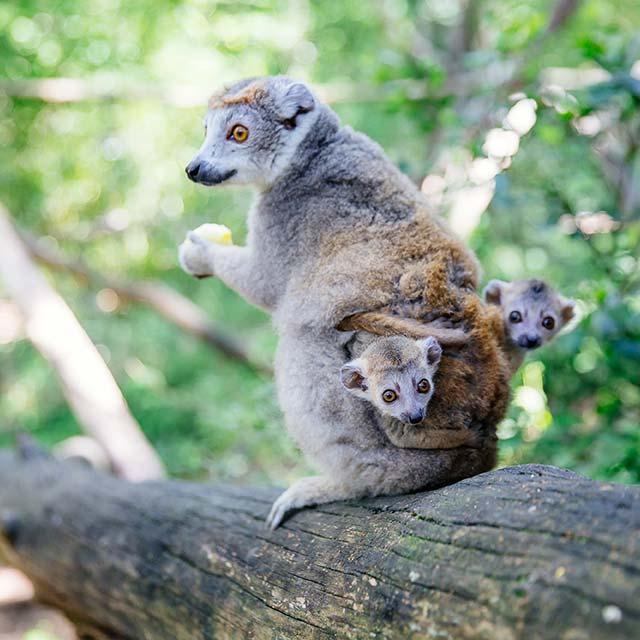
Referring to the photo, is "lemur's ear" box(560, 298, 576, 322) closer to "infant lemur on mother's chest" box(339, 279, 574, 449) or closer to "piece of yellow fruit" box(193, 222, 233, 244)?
"infant lemur on mother's chest" box(339, 279, 574, 449)

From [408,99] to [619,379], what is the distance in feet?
8.44

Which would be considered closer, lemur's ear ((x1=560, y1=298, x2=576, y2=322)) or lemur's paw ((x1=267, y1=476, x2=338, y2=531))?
lemur's paw ((x1=267, y1=476, x2=338, y2=531))

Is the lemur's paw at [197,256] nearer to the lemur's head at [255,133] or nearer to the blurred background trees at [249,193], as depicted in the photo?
the lemur's head at [255,133]

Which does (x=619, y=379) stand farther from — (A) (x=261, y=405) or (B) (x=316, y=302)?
(B) (x=316, y=302)

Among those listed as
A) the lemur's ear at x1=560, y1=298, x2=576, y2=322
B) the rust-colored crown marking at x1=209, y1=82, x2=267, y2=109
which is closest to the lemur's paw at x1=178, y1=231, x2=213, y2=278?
the rust-colored crown marking at x1=209, y1=82, x2=267, y2=109

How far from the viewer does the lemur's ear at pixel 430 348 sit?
290 cm

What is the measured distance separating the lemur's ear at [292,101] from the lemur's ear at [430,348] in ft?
4.17

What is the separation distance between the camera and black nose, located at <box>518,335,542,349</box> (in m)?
3.40

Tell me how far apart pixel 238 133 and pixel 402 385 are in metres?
1.42

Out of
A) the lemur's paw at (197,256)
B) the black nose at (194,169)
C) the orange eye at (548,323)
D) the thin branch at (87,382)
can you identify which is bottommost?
the thin branch at (87,382)

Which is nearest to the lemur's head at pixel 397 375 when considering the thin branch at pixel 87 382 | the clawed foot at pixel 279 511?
the clawed foot at pixel 279 511

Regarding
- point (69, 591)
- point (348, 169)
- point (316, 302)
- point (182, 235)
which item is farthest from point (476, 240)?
point (182, 235)

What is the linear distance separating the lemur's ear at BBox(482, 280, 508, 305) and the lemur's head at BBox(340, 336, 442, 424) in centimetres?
96

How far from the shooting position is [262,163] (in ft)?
11.6
